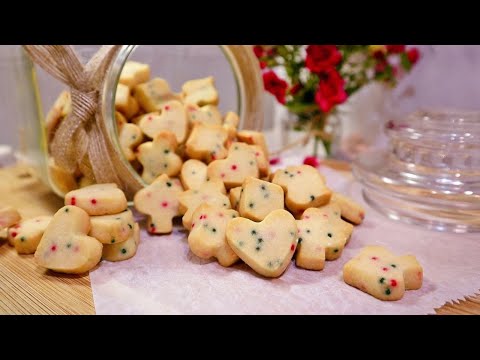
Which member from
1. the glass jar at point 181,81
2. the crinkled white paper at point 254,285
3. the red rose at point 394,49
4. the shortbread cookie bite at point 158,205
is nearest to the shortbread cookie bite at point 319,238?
the crinkled white paper at point 254,285

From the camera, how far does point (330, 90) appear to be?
1267 mm

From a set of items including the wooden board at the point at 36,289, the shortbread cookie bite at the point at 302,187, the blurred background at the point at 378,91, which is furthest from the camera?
the blurred background at the point at 378,91

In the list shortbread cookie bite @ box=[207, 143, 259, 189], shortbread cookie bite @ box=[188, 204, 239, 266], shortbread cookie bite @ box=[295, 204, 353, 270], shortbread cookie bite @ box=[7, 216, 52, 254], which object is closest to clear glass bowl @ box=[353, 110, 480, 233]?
shortbread cookie bite @ box=[295, 204, 353, 270]

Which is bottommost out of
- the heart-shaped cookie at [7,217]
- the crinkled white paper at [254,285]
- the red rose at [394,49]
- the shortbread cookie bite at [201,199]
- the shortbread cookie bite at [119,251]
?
the crinkled white paper at [254,285]

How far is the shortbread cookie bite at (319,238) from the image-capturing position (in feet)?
2.41

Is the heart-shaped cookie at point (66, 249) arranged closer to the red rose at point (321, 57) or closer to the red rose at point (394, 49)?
the red rose at point (321, 57)

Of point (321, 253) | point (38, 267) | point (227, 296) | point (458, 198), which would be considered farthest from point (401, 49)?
point (38, 267)

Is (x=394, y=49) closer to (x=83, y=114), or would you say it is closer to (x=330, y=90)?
(x=330, y=90)

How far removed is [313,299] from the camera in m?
0.65

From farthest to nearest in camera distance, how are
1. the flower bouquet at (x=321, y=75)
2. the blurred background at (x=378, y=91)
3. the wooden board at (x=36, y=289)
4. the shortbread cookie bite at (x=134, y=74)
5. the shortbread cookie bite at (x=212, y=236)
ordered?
the flower bouquet at (x=321, y=75) < the blurred background at (x=378, y=91) < the shortbread cookie bite at (x=134, y=74) < the shortbread cookie bite at (x=212, y=236) < the wooden board at (x=36, y=289)

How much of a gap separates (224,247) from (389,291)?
0.26 meters

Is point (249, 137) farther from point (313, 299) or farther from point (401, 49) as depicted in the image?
point (401, 49)

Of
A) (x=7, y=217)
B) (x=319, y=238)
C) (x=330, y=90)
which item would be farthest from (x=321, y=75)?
(x=7, y=217)

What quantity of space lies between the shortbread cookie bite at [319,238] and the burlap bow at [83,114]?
376 millimetres
